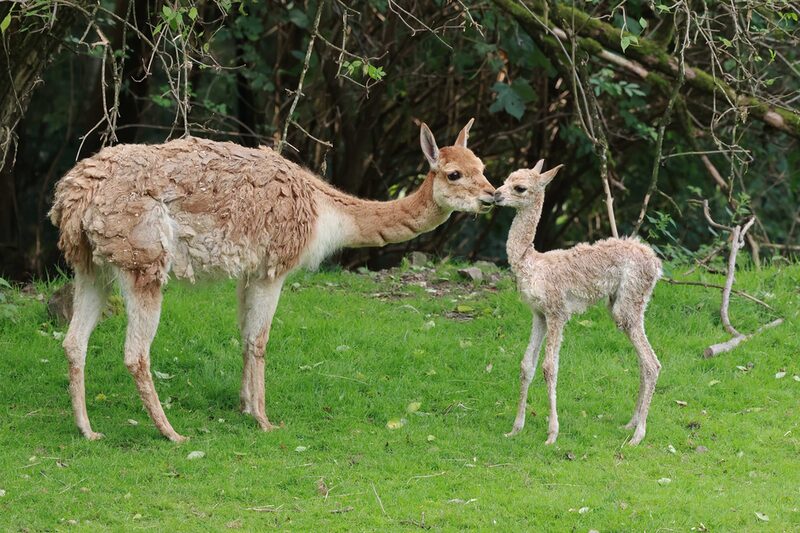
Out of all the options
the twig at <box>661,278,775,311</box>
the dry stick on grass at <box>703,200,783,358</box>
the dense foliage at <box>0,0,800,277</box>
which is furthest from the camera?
the dense foliage at <box>0,0,800,277</box>

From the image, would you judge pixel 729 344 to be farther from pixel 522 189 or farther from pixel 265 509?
pixel 265 509

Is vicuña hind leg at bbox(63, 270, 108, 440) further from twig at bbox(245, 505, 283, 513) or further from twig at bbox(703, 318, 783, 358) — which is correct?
twig at bbox(703, 318, 783, 358)

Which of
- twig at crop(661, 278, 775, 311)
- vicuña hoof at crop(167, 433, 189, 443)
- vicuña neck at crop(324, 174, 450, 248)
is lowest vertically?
vicuña hoof at crop(167, 433, 189, 443)

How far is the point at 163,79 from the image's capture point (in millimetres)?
15109

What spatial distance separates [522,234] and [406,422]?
5.19ft

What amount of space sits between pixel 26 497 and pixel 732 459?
4353mm

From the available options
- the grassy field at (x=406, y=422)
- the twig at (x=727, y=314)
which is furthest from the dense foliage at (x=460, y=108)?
the grassy field at (x=406, y=422)

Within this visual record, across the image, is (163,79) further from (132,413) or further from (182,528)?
(182,528)

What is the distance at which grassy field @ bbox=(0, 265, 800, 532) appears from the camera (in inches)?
242

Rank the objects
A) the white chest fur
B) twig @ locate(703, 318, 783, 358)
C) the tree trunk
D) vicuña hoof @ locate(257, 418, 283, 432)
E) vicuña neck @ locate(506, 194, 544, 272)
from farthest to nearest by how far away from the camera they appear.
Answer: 1. twig @ locate(703, 318, 783, 358)
2. the tree trunk
3. the white chest fur
4. vicuña hoof @ locate(257, 418, 283, 432)
5. vicuña neck @ locate(506, 194, 544, 272)

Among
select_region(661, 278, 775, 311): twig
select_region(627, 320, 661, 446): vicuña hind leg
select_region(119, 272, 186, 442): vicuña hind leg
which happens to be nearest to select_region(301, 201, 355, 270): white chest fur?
select_region(119, 272, 186, 442): vicuña hind leg

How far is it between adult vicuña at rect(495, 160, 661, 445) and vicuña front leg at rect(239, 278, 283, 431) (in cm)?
172

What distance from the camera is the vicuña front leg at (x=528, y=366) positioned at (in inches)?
284

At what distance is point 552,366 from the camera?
707 cm
